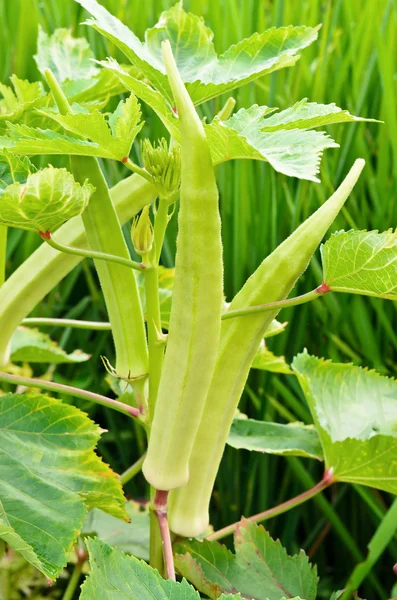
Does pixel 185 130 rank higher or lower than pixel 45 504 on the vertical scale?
higher

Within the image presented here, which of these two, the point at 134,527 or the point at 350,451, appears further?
the point at 134,527

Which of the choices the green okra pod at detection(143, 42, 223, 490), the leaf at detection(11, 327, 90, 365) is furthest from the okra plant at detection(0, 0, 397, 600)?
the leaf at detection(11, 327, 90, 365)

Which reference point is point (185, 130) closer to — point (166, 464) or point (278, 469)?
point (166, 464)

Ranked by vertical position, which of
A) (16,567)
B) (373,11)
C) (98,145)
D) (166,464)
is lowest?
(16,567)

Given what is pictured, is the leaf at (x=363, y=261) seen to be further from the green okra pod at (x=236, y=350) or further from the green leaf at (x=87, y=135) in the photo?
the green leaf at (x=87, y=135)

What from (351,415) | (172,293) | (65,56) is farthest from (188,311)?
(65,56)

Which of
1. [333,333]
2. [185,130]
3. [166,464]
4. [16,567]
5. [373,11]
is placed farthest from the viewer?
[373,11]

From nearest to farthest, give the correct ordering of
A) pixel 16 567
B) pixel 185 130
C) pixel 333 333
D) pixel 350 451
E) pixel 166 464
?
1. pixel 185 130
2. pixel 166 464
3. pixel 350 451
4. pixel 16 567
5. pixel 333 333

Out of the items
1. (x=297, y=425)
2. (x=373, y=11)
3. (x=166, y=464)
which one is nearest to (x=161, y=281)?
(x=297, y=425)

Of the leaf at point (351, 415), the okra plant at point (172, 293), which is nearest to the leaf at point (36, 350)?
the okra plant at point (172, 293)
